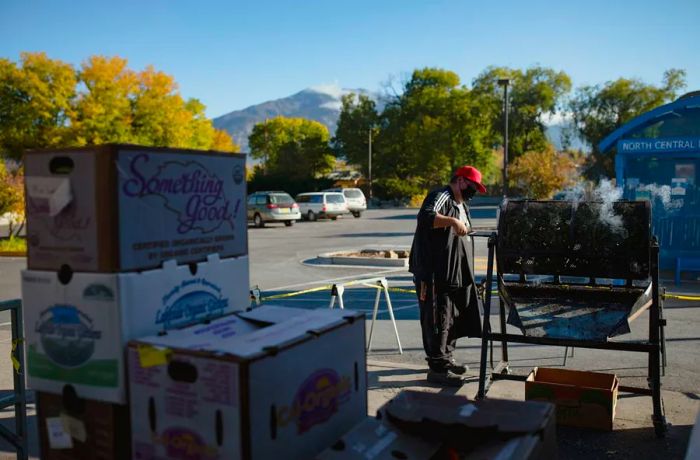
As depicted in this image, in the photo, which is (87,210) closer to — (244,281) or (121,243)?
(121,243)

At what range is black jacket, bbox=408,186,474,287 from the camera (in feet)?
18.4

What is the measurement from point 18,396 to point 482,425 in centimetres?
319

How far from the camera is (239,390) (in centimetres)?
225

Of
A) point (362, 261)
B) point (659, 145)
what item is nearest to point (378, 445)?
point (659, 145)

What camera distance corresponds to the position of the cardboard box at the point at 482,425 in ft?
8.29

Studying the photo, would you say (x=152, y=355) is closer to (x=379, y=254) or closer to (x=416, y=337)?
(x=416, y=337)

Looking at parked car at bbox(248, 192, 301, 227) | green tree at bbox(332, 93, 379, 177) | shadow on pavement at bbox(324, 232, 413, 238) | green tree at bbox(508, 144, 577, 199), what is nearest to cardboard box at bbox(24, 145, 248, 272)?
shadow on pavement at bbox(324, 232, 413, 238)

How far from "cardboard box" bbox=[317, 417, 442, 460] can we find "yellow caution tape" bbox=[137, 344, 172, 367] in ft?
2.27

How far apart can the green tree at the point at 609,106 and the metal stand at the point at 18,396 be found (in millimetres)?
55804

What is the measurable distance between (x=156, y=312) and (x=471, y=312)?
3.71 m

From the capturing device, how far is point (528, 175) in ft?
126

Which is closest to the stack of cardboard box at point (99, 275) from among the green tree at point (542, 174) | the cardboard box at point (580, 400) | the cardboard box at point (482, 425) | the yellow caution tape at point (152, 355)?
the yellow caution tape at point (152, 355)

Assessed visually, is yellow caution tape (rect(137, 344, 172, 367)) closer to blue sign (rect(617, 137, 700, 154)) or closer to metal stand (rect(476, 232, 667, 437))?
metal stand (rect(476, 232, 667, 437))

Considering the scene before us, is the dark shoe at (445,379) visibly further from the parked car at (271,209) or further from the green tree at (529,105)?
the green tree at (529,105)
